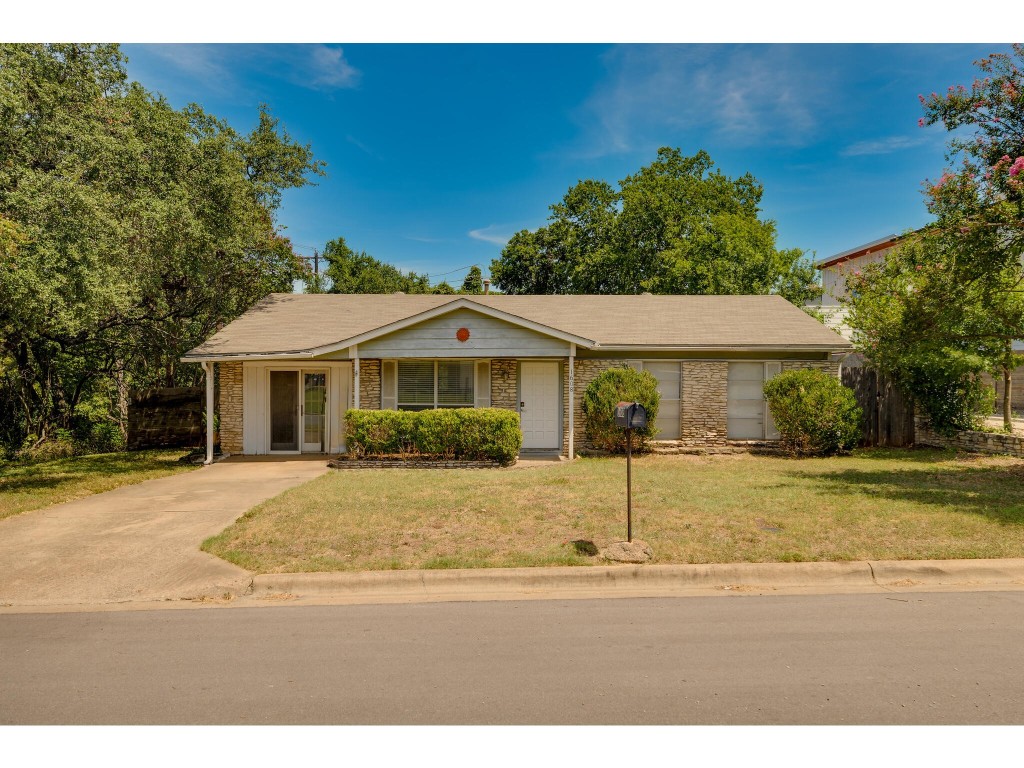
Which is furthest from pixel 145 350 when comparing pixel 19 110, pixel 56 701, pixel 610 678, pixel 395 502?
pixel 610 678

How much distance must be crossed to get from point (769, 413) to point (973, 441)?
4567mm

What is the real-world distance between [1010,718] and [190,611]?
602 centimetres

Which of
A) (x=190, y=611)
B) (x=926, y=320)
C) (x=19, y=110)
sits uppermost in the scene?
(x=19, y=110)

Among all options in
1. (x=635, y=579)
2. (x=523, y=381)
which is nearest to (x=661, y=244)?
(x=523, y=381)

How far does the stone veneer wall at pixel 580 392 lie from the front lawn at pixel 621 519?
4079mm

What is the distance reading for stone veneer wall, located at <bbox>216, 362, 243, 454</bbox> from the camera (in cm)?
1599

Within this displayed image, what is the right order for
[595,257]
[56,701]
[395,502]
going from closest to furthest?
[56,701] < [395,502] < [595,257]

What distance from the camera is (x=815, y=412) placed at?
48.2 ft

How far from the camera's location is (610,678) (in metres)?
4.11

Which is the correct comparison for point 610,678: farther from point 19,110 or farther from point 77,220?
Result: point 19,110

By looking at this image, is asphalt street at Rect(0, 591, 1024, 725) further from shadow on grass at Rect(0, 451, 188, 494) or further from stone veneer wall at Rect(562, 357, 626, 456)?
stone veneer wall at Rect(562, 357, 626, 456)

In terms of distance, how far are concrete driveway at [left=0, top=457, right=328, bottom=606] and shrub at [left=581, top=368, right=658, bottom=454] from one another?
734cm

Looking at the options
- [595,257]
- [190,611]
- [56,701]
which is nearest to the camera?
[56,701]

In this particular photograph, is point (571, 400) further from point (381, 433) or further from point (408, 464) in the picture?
point (381, 433)
